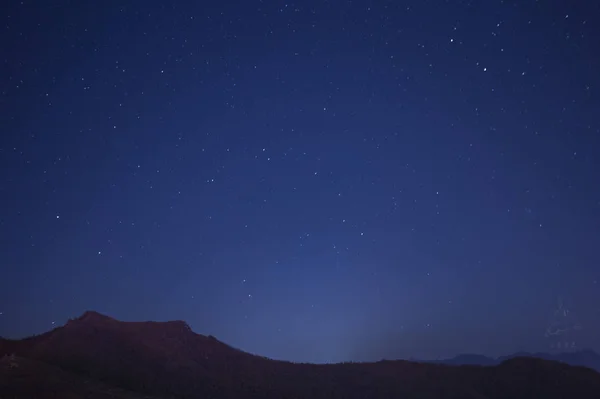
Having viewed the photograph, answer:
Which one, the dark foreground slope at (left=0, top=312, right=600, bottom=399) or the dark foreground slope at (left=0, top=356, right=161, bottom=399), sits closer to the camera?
the dark foreground slope at (left=0, top=356, right=161, bottom=399)

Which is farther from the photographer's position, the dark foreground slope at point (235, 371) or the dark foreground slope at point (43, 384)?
the dark foreground slope at point (235, 371)

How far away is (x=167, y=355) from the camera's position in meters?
45.7

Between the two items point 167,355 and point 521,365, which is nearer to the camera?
point 167,355

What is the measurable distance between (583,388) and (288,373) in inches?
1160

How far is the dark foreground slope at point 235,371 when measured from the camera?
41281mm

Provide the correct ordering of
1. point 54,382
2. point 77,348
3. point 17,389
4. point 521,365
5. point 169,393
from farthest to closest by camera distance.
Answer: point 521,365
point 77,348
point 169,393
point 54,382
point 17,389

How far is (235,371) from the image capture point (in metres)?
45.6

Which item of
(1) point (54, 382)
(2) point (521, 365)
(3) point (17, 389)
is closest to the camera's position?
(3) point (17, 389)

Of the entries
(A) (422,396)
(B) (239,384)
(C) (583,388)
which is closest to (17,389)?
(B) (239,384)

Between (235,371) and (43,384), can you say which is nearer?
(43,384)

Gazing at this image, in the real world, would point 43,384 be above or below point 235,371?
below

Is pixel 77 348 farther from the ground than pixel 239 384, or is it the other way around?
pixel 77 348

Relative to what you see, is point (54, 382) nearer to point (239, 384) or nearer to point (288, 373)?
point (239, 384)

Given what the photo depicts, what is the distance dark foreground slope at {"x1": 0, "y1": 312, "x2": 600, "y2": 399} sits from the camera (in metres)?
41.3
